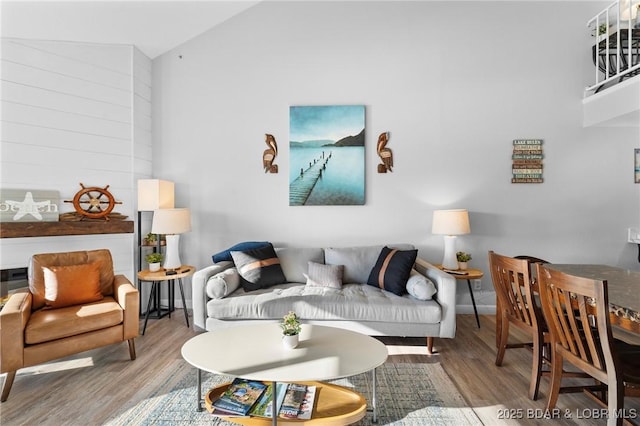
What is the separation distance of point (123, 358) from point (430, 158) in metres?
3.56

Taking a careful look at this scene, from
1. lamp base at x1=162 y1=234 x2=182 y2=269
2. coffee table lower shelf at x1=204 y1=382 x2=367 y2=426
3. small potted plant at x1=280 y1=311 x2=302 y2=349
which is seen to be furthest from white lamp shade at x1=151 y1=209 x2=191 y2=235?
small potted plant at x1=280 y1=311 x2=302 y2=349

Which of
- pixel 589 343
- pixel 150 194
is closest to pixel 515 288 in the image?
pixel 589 343

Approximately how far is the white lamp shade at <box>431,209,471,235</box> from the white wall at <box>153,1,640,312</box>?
14.9 inches

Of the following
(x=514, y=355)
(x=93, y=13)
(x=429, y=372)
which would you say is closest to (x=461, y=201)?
(x=514, y=355)

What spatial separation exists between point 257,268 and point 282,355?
1.55 metres

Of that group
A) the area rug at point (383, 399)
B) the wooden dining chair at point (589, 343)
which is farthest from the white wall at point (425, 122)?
the wooden dining chair at point (589, 343)

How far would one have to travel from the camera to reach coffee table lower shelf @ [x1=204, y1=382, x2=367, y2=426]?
180 centimetres

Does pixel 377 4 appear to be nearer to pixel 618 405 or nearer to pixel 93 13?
pixel 93 13

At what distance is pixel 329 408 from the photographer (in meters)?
1.92

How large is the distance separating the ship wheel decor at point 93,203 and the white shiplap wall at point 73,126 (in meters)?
0.12

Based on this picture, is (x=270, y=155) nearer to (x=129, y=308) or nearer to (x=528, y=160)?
(x=129, y=308)

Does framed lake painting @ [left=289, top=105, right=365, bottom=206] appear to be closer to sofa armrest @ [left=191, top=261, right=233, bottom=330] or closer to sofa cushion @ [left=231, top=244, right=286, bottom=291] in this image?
sofa cushion @ [left=231, top=244, right=286, bottom=291]

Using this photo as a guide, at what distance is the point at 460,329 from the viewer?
11.8ft

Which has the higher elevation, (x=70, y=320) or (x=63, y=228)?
(x=63, y=228)
